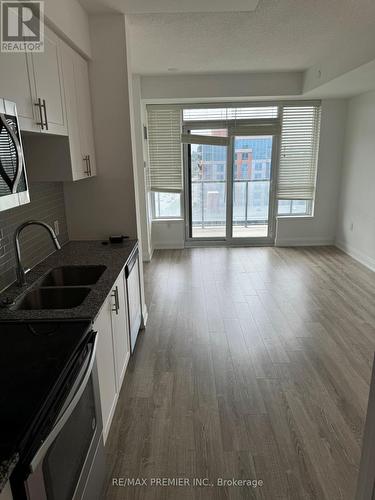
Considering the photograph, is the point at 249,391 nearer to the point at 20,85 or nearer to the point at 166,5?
A: the point at 20,85

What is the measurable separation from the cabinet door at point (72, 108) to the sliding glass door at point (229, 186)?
A: 3.46m

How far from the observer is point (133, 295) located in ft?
9.36

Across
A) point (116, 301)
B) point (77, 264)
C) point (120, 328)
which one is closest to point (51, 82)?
point (77, 264)

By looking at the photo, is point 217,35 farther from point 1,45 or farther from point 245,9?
point 1,45

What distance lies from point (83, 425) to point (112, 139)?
228 centimetres

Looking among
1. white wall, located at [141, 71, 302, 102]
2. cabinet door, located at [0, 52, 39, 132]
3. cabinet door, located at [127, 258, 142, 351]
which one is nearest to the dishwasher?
cabinet door, located at [127, 258, 142, 351]

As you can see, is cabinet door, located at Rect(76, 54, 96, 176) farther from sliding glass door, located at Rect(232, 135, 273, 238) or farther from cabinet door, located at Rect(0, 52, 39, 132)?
sliding glass door, located at Rect(232, 135, 273, 238)

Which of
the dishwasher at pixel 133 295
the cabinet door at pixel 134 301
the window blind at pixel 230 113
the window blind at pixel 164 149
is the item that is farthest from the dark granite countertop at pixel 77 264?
the window blind at pixel 230 113

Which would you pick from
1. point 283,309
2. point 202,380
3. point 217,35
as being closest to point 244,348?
point 202,380

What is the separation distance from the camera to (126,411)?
2.29 meters

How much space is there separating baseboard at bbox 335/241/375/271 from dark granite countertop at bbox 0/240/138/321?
12.3 feet

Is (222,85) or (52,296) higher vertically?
(222,85)

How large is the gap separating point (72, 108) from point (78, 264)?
1116 mm

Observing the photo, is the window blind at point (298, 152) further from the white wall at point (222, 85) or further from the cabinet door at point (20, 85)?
the cabinet door at point (20, 85)
